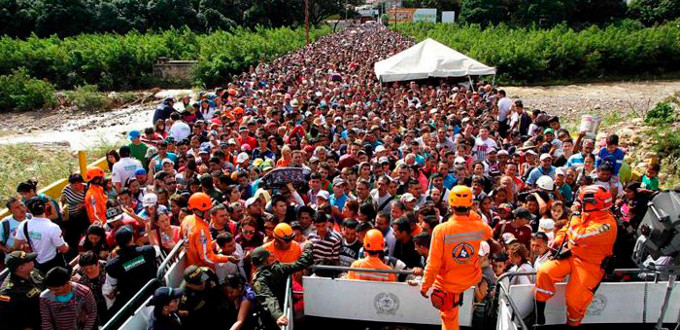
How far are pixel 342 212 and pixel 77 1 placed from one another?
53611 mm

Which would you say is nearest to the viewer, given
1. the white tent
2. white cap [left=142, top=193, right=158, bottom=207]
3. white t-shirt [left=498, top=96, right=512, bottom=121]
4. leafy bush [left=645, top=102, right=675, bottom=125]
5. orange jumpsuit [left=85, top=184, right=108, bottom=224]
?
white cap [left=142, top=193, right=158, bottom=207]

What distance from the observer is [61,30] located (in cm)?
5012

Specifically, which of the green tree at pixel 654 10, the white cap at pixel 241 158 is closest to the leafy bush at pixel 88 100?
the white cap at pixel 241 158

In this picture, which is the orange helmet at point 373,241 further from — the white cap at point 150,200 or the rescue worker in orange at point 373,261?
the white cap at point 150,200

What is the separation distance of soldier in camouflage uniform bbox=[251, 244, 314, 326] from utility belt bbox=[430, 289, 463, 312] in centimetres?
125

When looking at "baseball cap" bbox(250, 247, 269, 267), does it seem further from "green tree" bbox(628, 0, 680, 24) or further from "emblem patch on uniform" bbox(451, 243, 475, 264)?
"green tree" bbox(628, 0, 680, 24)

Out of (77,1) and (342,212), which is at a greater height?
(77,1)

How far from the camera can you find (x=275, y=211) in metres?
6.15

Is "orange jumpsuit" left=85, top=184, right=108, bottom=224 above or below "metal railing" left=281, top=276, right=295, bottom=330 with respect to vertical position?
above

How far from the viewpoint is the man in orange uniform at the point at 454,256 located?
4375 millimetres

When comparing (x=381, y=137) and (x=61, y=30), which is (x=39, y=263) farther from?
(x=61, y=30)

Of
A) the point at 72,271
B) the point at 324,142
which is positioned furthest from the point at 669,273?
the point at 324,142

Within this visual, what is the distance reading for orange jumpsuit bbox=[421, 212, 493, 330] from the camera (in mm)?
4371

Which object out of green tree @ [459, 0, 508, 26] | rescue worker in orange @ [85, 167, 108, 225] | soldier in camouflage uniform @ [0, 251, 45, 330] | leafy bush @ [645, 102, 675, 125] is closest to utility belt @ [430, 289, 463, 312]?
soldier in camouflage uniform @ [0, 251, 45, 330]
